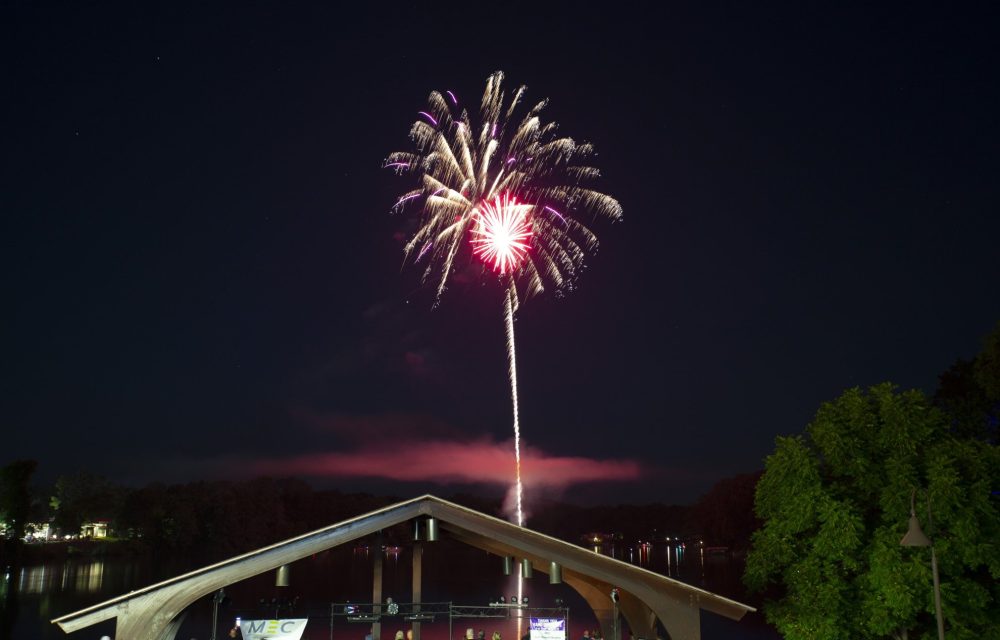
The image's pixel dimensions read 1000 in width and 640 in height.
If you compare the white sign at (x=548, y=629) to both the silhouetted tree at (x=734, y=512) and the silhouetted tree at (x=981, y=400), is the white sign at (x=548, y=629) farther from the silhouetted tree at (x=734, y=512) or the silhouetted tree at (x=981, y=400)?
the silhouetted tree at (x=734, y=512)

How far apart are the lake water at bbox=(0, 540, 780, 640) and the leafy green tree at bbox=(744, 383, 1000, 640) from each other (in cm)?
902

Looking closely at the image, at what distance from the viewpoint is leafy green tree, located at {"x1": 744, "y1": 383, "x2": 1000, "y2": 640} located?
56.5 ft

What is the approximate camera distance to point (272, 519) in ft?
373

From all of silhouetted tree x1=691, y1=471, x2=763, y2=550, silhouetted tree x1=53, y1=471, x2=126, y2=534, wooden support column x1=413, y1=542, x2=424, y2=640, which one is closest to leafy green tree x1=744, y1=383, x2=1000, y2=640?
wooden support column x1=413, y1=542, x2=424, y2=640

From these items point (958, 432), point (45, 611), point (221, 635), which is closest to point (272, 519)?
point (45, 611)

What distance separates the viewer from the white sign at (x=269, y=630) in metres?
17.9

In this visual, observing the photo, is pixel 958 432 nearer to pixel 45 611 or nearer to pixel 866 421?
pixel 866 421

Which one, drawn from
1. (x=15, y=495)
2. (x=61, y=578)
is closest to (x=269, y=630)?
(x=61, y=578)

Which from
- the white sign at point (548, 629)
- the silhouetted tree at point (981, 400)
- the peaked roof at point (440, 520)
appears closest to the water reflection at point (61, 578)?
the peaked roof at point (440, 520)

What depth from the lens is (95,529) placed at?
126 meters

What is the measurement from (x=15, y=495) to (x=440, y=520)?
74226mm

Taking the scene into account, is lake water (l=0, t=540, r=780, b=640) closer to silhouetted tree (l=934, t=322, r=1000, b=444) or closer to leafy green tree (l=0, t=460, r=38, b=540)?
leafy green tree (l=0, t=460, r=38, b=540)

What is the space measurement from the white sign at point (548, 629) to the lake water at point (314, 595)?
3663 millimetres

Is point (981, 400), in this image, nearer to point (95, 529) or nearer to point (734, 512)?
point (734, 512)
